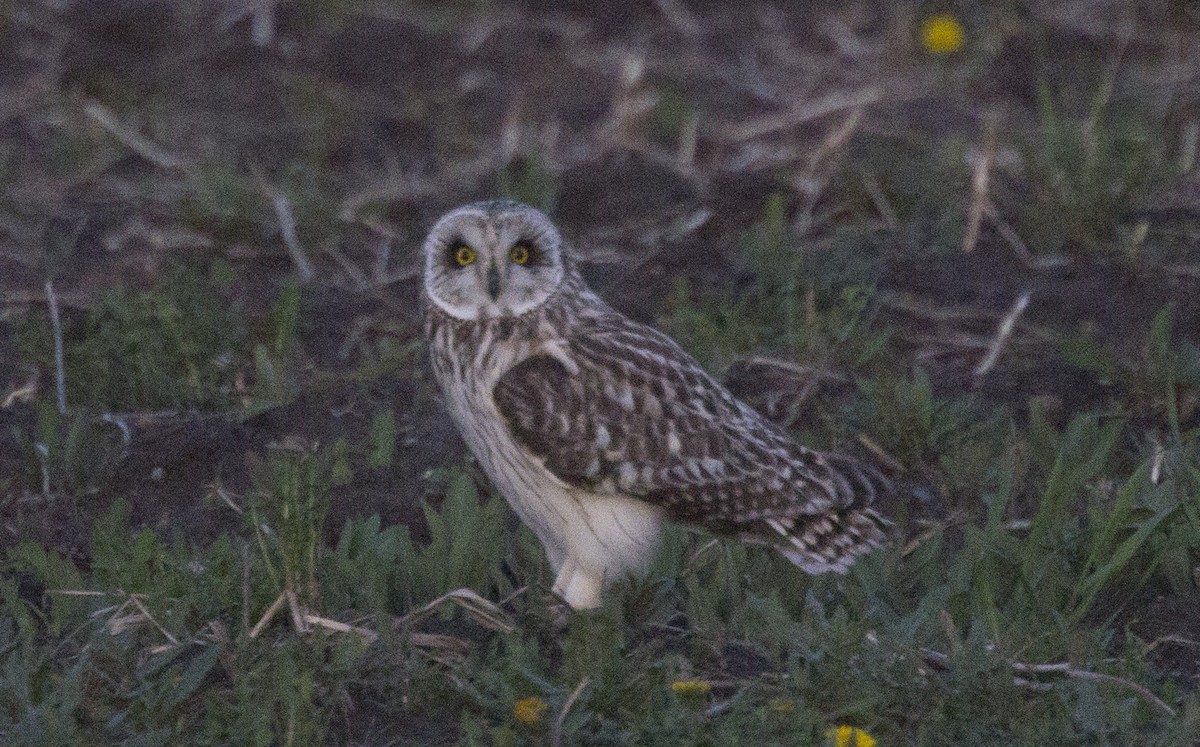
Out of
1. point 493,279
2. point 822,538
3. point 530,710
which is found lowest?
point 822,538

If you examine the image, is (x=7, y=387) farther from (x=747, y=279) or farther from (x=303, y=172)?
(x=747, y=279)

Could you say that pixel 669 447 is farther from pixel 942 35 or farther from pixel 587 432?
pixel 942 35

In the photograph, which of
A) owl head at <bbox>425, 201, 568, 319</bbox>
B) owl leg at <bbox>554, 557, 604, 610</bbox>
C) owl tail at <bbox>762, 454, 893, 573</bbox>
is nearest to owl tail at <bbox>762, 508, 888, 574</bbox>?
owl tail at <bbox>762, 454, 893, 573</bbox>

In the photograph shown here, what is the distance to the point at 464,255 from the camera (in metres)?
5.05

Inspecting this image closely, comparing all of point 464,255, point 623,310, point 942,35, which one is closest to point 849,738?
point 464,255

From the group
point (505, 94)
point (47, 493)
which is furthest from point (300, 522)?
point (505, 94)

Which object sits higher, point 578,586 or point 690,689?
point 690,689

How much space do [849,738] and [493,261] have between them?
1.61 metres

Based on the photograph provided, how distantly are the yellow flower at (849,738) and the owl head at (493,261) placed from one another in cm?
155

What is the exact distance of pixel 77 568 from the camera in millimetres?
5223

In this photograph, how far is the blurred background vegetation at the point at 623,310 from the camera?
4250 mm

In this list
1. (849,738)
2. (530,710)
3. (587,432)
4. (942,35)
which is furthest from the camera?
(942,35)

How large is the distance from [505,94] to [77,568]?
14.0ft

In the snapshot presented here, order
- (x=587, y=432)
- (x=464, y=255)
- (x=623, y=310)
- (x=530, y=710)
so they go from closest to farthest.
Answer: (x=530, y=710) → (x=587, y=432) → (x=464, y=255) → (x=623, y=310)
